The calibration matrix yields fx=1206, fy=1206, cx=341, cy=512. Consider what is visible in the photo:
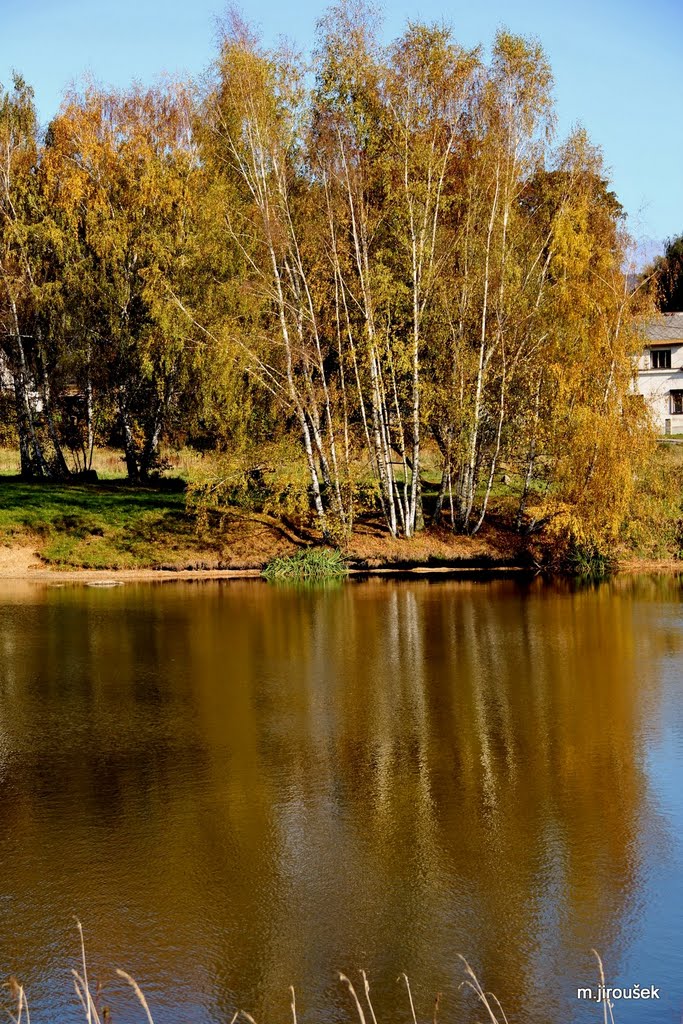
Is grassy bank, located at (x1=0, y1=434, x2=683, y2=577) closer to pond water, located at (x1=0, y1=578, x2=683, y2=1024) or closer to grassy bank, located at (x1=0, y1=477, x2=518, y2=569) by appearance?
grassy bank, located at (x1=0, y1=477, x2=518, y2=569)

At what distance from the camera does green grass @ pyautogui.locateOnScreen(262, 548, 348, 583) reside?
3175 cm

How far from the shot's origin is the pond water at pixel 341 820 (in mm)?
8398

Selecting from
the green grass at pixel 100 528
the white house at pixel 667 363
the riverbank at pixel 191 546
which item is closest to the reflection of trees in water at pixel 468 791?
the riverbank at pixel 191 546

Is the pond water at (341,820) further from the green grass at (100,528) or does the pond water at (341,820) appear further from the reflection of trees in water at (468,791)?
the green grass at (100,528)

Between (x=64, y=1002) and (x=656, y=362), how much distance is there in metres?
63.0

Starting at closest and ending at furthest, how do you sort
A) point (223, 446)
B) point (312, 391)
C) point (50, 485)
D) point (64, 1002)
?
point (64, 1002) < point (312, 391) < point (223, 446) < point (50, 485)

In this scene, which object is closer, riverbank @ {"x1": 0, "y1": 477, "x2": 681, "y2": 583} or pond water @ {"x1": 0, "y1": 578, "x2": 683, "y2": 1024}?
pond water @ {"x1": 0, "y1": 578, "x2": 683, "y2": 1024}

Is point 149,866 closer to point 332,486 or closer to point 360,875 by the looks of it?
point 360,875

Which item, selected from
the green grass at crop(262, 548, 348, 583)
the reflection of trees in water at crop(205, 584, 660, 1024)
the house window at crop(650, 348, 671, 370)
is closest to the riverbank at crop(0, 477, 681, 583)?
the green grass at crop(262, 548, 348, 583)

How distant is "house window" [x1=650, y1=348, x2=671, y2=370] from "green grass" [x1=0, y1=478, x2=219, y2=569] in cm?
3758

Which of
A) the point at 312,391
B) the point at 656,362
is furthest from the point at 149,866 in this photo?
the point at 656,362

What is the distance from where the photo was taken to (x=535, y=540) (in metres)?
34.3

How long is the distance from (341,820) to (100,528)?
949 inches

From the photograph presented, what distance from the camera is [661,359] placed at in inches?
2633
